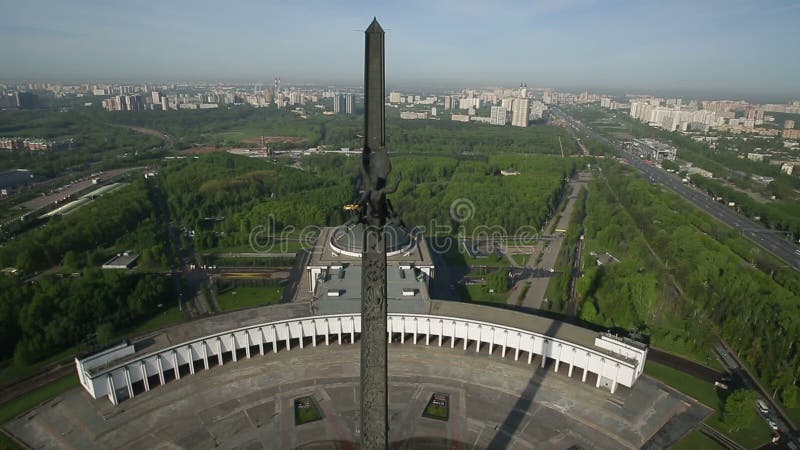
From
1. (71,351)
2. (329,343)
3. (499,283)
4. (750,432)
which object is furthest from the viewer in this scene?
(499,283)

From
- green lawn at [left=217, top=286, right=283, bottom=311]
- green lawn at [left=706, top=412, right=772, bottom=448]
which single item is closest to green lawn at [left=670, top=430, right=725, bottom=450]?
green lawn at [left=706, top=412, right=772, bottom=448]

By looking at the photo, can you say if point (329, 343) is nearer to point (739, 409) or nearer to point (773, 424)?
point (739, 409)

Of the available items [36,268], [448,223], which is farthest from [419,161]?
[36,268]

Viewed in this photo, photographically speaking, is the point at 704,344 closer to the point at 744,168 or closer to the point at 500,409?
the point at 500,409

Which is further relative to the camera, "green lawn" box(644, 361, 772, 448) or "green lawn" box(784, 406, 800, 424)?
"green lawn" box(784, 406, 800, 424)

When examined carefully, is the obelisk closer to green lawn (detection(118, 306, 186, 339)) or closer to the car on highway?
the car on highway

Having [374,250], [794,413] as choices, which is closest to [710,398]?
[794,413]
